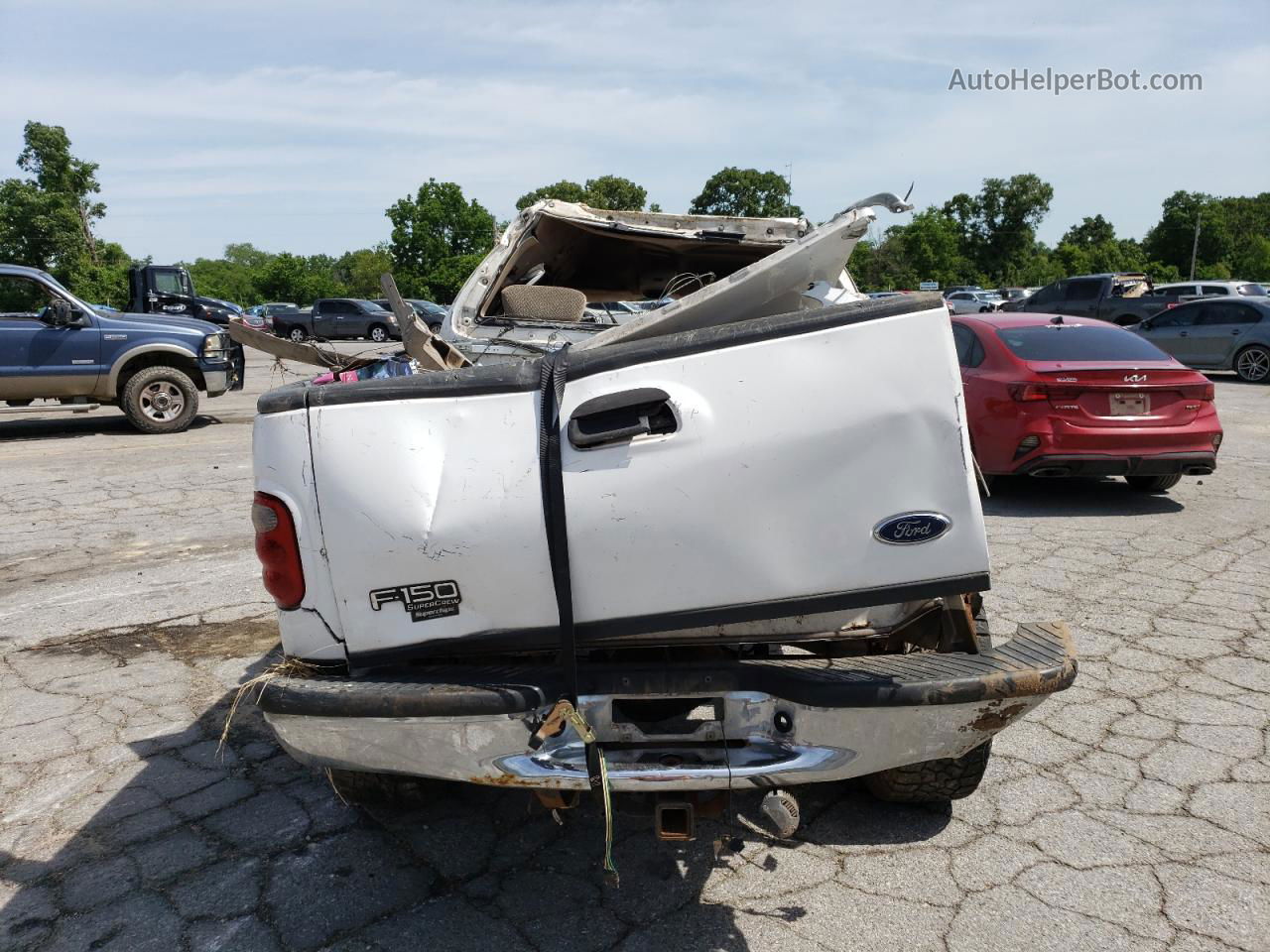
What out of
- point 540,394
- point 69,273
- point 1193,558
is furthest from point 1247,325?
point 69,273

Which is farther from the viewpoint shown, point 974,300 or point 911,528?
point 974,300

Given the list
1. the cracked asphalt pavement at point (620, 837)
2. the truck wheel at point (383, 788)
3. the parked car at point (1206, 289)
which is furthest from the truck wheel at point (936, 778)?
the parked car at point (1206, 289)

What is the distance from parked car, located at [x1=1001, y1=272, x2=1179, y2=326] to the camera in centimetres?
2215

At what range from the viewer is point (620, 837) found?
312 cm

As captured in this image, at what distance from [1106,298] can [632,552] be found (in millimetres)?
23701

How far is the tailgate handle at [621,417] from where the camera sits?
227 centimetres

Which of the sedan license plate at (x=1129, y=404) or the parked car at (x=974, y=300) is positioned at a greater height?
the sedan license plate at (x=1129, y=404)

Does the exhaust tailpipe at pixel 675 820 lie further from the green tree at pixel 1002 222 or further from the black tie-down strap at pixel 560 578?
the green tree at pixel 1002 222

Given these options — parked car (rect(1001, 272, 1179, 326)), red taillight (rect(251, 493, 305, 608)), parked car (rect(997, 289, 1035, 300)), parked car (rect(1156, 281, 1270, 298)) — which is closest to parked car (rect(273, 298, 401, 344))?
parked car (rect(1001, 272, 1179, 326))

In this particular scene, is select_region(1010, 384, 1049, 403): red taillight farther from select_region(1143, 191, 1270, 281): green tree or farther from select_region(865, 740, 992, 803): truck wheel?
select_region(1143, 191, 1270, 281): green tree

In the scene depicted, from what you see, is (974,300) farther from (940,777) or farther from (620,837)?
(620,837)

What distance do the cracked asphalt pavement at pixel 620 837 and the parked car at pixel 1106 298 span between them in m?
19.4

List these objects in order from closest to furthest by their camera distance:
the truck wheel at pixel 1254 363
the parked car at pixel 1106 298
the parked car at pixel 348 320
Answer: the truck wheel at pixel 1254 363 → the parked car at pixel 1106 298 → the parked car at pixel 348 320

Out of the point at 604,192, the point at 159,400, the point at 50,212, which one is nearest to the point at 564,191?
the point at 604,192
